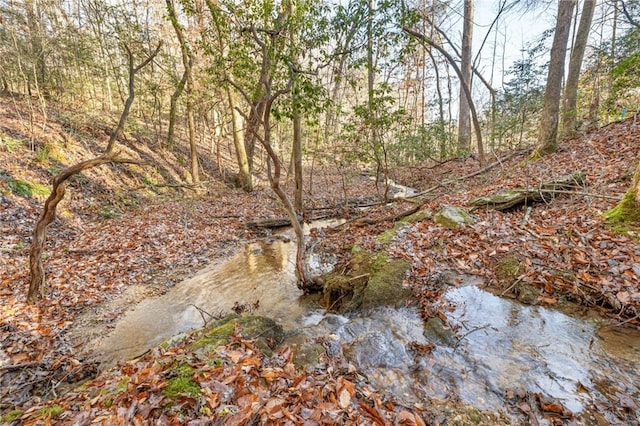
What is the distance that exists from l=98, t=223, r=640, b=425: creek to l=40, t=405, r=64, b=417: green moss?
1.84 metres

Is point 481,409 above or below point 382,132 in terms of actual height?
below

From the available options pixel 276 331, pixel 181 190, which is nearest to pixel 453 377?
pixel 276 331

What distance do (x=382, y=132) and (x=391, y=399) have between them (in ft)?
29.3

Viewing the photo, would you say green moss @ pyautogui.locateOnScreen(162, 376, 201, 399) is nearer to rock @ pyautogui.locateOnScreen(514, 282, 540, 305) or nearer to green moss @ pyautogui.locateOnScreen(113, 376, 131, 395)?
green moss @ pyautogui.locateOnScreen(113, 376, 131, 395)

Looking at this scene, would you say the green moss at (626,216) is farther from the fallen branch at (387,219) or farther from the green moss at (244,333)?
the green moss at (244,333)

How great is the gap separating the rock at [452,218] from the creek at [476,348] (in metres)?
1.96

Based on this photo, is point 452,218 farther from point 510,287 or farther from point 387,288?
point 387,288

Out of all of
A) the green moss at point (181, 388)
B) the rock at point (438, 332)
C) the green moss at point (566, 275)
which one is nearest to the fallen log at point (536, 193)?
the green moss at point (566, 275)

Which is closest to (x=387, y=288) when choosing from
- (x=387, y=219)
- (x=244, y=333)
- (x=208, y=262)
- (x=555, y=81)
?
(x=244, y=333)

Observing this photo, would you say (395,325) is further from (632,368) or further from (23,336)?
(23,336)

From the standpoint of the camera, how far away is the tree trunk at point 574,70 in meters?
9.71

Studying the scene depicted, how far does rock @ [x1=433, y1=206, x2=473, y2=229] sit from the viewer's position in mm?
6367

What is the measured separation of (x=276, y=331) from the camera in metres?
4.28

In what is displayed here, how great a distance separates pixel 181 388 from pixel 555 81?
39.3 ft
